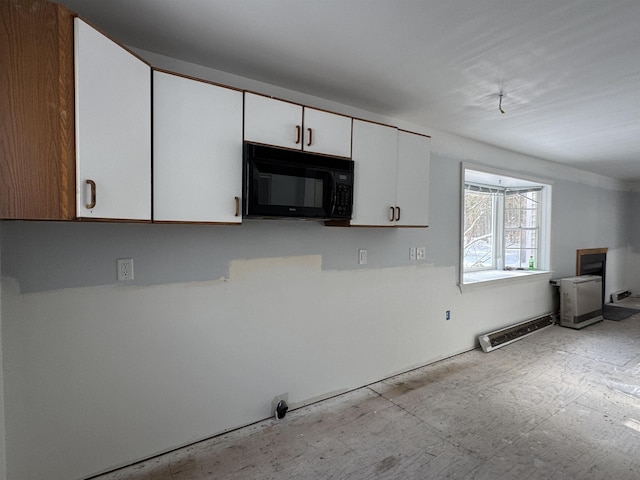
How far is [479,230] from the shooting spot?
4852 mm

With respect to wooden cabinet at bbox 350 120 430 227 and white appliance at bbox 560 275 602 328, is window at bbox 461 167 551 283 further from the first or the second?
wooden cabinet at bbox 350 120 430 227

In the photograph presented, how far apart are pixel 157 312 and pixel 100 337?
0.31 m

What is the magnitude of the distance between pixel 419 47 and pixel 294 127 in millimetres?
850

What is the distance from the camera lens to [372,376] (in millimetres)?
3021

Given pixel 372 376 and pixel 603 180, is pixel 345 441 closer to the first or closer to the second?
pixel 372 376

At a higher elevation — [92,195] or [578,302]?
[92,195]

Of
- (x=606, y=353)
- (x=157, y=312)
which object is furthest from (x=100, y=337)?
(x=606, y=353)

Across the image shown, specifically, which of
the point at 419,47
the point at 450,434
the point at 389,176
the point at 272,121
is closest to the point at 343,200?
the point at 389,176

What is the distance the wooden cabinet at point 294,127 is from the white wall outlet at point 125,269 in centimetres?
99

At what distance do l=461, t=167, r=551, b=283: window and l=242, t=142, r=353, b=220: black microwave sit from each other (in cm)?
307

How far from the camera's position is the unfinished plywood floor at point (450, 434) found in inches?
77.3

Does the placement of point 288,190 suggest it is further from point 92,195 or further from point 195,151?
point 92,195

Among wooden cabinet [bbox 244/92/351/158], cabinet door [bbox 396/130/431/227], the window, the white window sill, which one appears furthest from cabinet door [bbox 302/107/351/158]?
the window

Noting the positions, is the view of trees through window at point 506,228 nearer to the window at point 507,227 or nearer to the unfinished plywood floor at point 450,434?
the window at point 507,227
